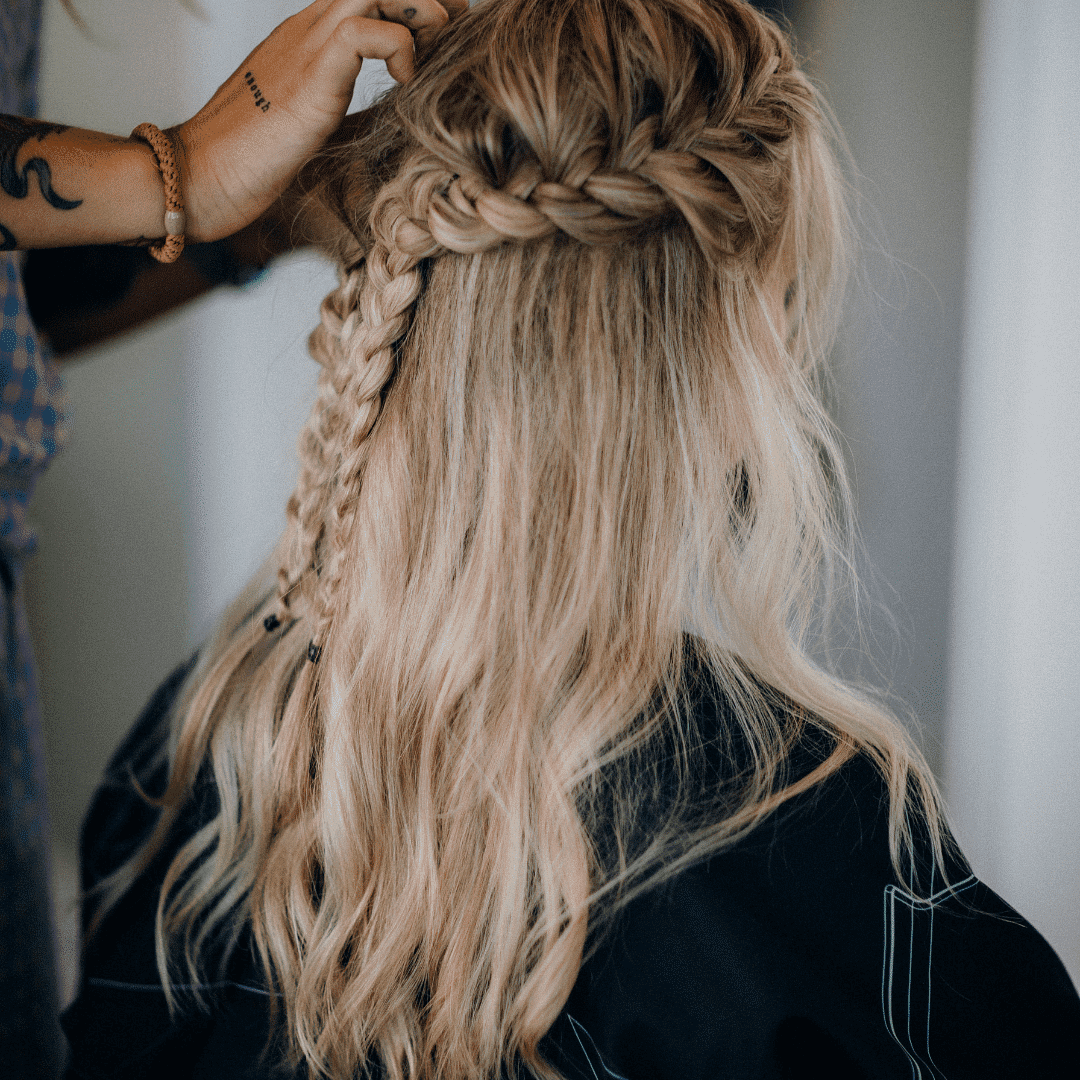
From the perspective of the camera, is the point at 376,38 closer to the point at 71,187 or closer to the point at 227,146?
the point at 227,146

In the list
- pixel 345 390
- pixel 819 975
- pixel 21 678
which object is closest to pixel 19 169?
pixel 345 390

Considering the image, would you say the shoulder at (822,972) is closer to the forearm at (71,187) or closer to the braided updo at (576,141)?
the braided updo at (576,141)

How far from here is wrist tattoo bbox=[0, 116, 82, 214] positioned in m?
0.53

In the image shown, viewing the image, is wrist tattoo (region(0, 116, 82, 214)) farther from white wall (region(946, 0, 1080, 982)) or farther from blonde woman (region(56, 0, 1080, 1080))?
white wall (region(946, 0, 1080, 982))

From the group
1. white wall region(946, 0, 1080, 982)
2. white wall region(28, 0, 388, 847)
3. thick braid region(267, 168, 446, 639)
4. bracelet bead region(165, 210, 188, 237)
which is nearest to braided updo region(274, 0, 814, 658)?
thick braid region(267, 168, 446, 639)

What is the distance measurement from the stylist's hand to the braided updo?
0.03 metres

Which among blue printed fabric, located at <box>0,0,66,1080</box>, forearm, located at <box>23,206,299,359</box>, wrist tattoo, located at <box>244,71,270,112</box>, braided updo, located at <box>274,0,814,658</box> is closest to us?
braided updo, located at <box>274,0,814,658</box>

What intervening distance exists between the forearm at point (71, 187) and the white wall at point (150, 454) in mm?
273

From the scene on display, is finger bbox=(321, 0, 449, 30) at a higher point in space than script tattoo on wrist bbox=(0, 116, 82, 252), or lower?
higher

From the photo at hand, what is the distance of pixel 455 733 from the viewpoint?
A: 56 cm

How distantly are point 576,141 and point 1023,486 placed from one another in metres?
0.54

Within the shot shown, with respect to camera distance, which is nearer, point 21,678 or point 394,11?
point 394,11

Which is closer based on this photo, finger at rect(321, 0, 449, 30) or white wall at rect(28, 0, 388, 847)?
finger at rect(321, 0, 449, 30)

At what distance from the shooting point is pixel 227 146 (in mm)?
560
